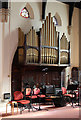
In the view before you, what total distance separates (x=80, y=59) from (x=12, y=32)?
5.63m

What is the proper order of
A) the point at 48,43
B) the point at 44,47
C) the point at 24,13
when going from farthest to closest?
the point at 24,13 < the point at 48,43 < the point at 44,47

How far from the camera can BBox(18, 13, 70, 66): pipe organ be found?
9.93m

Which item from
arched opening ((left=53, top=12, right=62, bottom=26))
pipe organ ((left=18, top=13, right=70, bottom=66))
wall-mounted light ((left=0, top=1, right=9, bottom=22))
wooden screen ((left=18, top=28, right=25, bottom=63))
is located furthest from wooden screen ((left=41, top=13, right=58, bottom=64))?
wall-mounted light ((left=0, top=1, right=9, bottom=22))

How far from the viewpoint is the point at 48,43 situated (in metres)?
10.8

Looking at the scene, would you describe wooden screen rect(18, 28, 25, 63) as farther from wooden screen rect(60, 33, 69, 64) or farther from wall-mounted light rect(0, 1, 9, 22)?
wooden screen rect(60, 33, 69, 64)

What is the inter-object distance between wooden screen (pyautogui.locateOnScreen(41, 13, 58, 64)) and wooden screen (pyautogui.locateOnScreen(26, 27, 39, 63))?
45cm

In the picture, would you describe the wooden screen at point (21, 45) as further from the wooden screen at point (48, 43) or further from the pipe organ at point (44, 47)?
the wooden screen at point (48, 43)

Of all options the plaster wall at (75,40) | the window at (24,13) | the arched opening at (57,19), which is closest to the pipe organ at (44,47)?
the window at (24,13)

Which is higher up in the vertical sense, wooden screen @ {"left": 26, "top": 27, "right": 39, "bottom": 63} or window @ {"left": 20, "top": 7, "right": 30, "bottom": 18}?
window @ {"left": 20, "top": 7, "right": 30, "bottom": 18}

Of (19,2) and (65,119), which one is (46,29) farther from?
(65,119)

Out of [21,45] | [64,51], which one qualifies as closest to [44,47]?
[21,45]

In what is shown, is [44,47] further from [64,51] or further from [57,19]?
[57,19]

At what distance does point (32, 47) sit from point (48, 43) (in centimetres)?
118

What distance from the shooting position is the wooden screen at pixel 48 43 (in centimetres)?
1057
